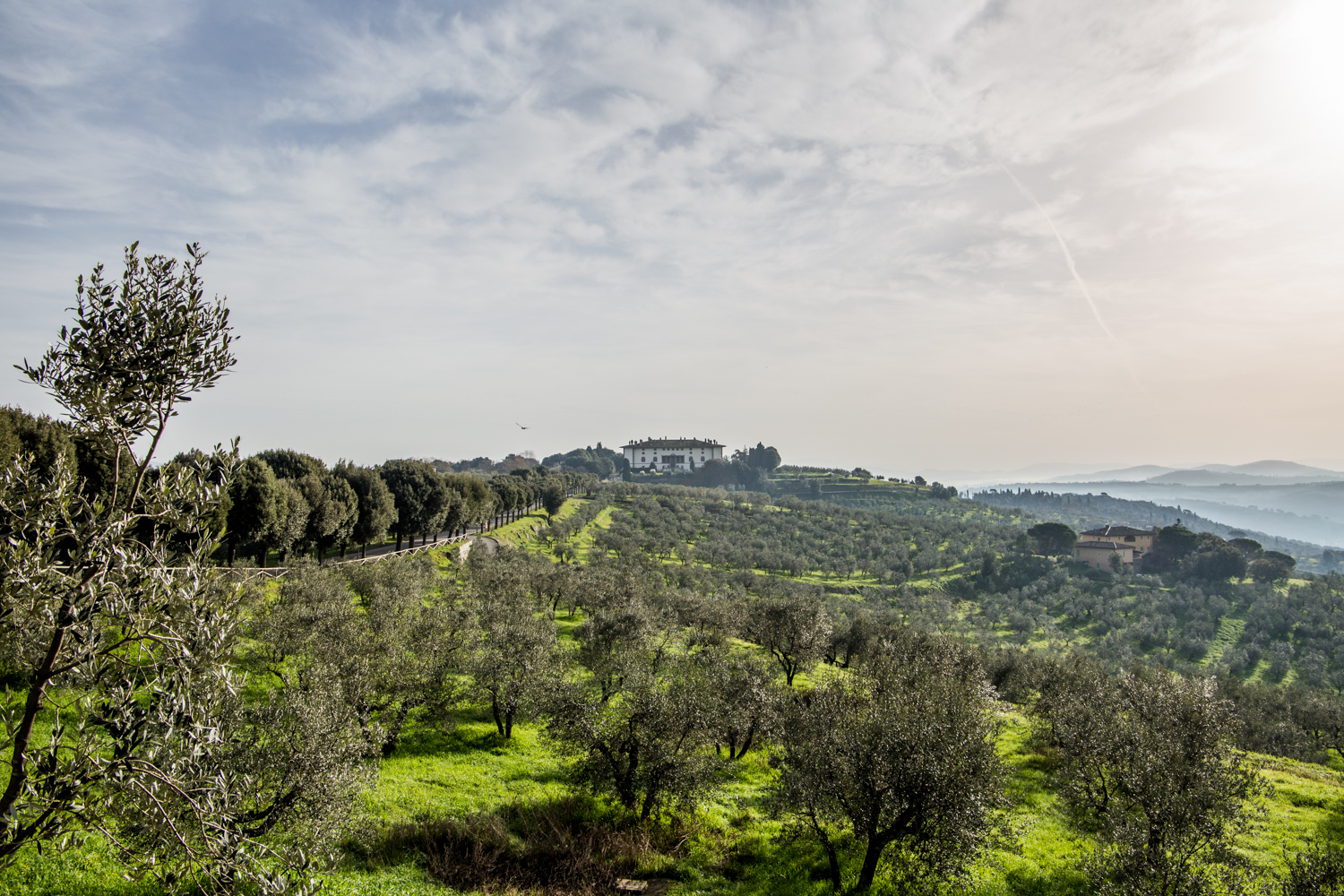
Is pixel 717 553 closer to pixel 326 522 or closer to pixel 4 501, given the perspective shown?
pixel 326 522

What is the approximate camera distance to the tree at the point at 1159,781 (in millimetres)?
19406

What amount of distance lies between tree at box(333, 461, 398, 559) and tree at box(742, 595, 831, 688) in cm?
4142

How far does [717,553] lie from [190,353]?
110m

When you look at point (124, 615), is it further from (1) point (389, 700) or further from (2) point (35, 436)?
(2) point (35, 436)

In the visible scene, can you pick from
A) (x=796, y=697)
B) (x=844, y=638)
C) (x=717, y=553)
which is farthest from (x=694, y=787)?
(x=717, y=553)

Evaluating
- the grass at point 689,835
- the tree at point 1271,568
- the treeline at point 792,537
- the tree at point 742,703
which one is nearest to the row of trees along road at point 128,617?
the grass at point 689,835

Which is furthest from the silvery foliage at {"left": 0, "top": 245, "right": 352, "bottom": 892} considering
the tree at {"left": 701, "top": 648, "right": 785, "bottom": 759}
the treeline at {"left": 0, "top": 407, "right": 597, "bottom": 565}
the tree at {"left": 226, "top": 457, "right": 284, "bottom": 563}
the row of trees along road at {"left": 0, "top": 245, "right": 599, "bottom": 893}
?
the tree at {"left": 226, "top": 457, "right": 284, "bottom": 563}

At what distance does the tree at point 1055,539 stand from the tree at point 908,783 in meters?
148

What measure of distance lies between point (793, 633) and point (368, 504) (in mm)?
45636

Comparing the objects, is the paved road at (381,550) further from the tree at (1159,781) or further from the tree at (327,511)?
the tree at (1159,781)

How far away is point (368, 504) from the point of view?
6469 cm

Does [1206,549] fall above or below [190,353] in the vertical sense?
below

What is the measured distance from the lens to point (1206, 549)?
5615 inches

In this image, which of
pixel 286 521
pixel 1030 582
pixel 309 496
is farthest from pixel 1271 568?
pixel 286 521
